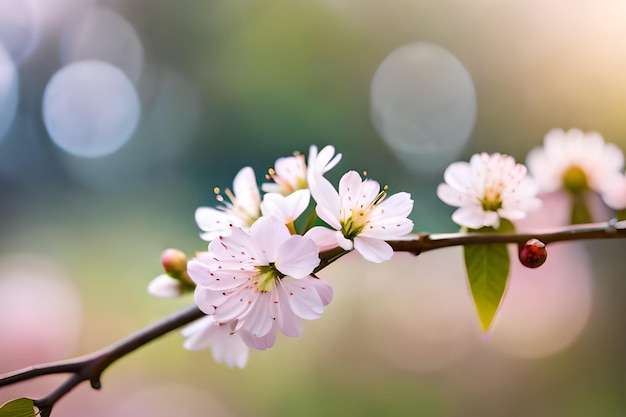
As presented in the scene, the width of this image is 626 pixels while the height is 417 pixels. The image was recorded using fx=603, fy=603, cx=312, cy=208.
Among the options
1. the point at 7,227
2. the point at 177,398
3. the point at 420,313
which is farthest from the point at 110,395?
the point at 7,227

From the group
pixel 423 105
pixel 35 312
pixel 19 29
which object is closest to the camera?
pixel 35 312

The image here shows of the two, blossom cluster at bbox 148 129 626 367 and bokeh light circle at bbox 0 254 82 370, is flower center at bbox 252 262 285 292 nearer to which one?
blossom cluster at bbox 148 129 626 367

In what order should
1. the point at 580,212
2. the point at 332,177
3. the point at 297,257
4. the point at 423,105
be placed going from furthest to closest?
the point at 423,105
the point at 332,177
the point at 580,212
the point at 297,257

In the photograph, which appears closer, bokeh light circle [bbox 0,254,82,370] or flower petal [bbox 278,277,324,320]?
flower petal [bbox 278,277,324,320]

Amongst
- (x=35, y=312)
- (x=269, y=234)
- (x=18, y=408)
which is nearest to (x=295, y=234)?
(x=269, y=234)

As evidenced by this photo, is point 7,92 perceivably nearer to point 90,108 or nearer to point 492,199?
point 90,108

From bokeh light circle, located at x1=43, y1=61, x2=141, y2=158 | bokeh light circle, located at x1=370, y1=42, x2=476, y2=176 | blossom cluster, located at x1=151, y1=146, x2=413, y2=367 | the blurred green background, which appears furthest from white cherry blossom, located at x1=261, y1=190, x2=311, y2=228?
bokeh light circle, located at x1=43, y1=61, x2=141, y2=158
